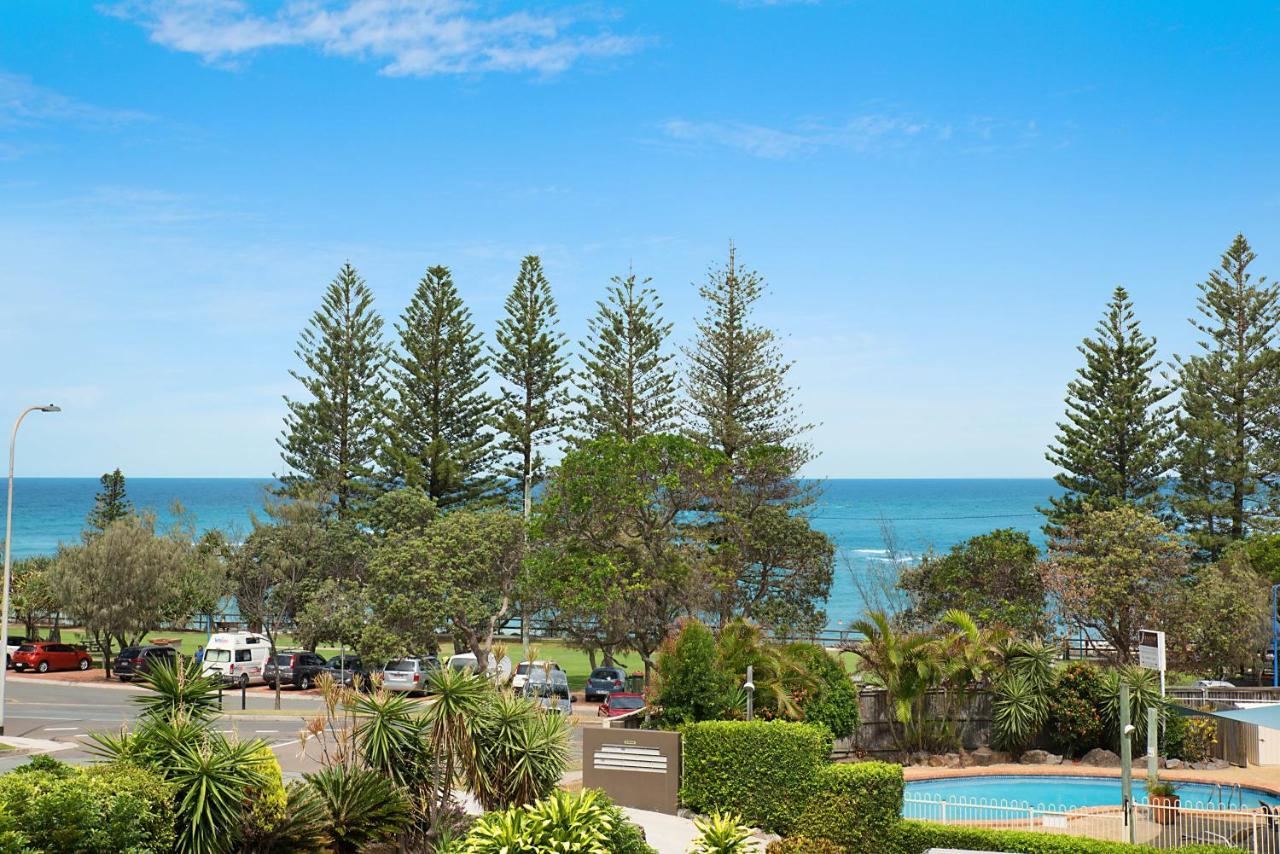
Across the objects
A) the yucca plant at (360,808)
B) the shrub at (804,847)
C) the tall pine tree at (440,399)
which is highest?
the tall pine tree at (440,399)

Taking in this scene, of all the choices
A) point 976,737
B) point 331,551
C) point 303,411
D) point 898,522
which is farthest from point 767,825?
point 898,522

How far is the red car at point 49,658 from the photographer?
133ft

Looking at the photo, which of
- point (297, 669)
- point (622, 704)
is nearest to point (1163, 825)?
point (622, 704)

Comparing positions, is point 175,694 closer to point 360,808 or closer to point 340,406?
point 360,808

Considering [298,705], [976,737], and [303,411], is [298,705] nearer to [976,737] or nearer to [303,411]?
[976,737]

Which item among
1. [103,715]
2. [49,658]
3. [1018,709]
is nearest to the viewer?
[1018,709]

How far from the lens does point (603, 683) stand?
34.0 meters

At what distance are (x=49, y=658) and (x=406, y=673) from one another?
15.5 meters

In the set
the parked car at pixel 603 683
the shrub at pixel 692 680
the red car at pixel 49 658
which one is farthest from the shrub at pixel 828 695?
the red car at pixel 49 658

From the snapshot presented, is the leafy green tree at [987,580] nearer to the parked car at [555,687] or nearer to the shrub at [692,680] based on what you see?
the parked car at [555,687]

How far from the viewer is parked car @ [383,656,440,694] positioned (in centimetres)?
3328

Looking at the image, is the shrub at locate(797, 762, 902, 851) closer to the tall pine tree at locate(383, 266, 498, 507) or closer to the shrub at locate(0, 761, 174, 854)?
the shrub at locate(0, 761, 174, 854)

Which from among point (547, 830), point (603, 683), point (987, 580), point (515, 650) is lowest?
point (515, 650)

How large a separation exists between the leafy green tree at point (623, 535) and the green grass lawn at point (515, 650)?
324 inches
